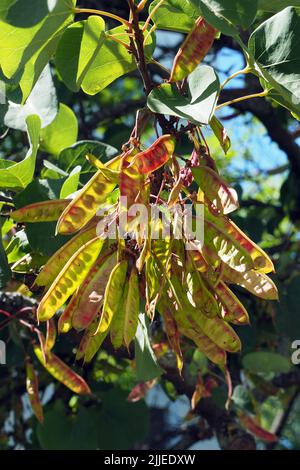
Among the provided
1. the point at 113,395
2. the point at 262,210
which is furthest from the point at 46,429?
the point at 262,210

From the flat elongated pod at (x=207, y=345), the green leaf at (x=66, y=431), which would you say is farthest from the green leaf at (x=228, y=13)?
the green leaf at (x=66, y=431)

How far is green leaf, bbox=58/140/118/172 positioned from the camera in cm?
141

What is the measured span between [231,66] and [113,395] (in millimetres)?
980

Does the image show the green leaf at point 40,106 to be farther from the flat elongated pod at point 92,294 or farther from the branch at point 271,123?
the branch at point 271,123

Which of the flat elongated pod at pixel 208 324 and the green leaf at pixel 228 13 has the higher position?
the green leaf at pixel 228 13

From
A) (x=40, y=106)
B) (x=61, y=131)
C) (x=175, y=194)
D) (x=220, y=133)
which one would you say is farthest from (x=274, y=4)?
(x=61, y=131)

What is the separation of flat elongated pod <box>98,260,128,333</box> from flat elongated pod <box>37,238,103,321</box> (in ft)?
0.15

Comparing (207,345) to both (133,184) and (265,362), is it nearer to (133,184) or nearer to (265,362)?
(133,184)

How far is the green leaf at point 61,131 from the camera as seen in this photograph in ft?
5.05

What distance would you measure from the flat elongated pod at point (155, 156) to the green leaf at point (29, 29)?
19cm

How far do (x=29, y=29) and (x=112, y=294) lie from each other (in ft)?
1.06

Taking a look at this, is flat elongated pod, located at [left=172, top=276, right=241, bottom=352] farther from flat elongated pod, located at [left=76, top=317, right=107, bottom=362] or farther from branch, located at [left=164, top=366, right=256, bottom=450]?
branch, located at [left=164, top=366, right=256, bottom=450]

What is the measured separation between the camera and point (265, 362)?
197 cm

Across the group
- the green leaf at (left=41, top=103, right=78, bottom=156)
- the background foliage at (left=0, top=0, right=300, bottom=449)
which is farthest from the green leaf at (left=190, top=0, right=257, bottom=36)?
the green leaf at (left=41, top=103, right=78, bottom=156)
